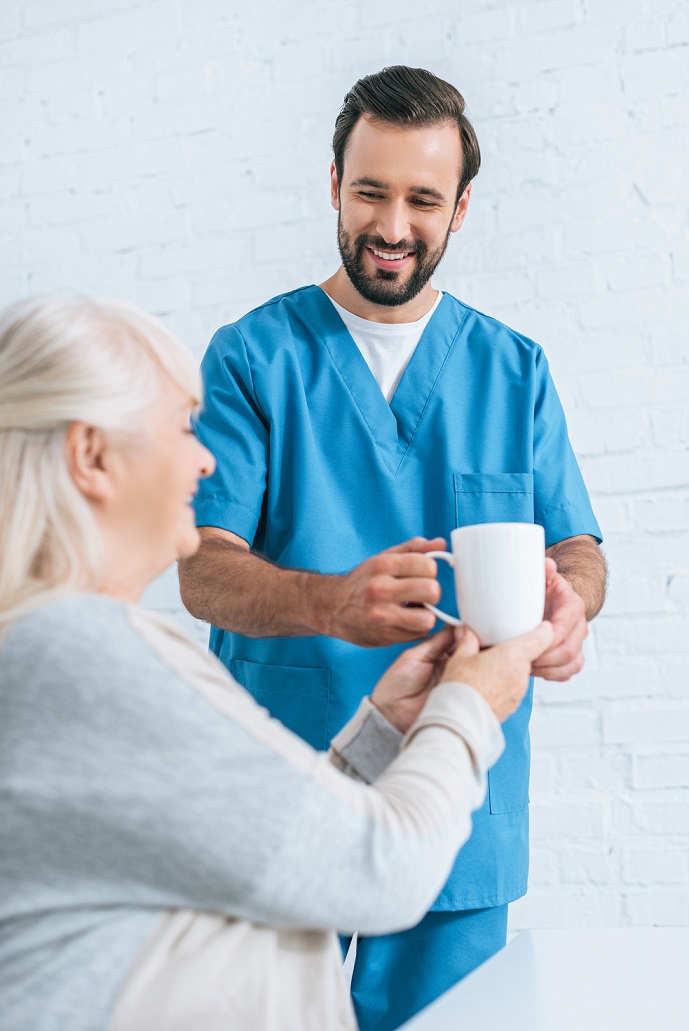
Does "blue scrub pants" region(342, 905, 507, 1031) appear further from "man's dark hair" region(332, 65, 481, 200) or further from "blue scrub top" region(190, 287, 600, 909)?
"man's dark hair" region(332, 65, 481, 200)

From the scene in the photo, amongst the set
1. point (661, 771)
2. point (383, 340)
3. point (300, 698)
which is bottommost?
point (661, 771)

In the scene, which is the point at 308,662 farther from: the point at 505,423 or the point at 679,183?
the point at 679,183

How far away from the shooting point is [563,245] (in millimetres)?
1860

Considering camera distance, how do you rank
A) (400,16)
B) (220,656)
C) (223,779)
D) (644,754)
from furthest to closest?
(400,16), (644,754), (220,656), (223,779)

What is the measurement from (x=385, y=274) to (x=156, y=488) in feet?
2.32

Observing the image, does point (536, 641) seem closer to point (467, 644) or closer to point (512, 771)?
point (467, 644)

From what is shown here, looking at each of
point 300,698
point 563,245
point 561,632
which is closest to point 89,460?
point 561,632

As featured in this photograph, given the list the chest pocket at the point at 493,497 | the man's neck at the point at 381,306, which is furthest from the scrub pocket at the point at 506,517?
the man's neck at the point at 381,306

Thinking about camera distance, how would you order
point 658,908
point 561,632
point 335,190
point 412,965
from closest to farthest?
point 561,632, point 412,965, point 335,190, point 658,908

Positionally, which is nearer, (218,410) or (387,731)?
(387,731)

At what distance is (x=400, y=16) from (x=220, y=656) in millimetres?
1235

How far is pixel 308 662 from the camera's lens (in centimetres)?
127

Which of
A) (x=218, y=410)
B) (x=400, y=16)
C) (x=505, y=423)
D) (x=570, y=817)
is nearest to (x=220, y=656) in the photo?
(x=218, y=410)

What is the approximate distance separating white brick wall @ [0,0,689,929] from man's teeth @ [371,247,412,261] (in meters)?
0.53
